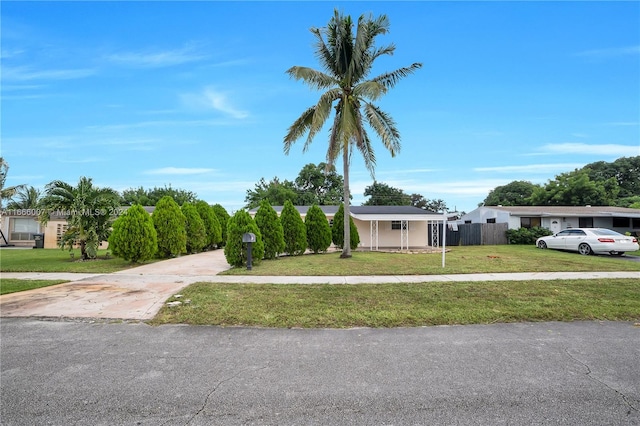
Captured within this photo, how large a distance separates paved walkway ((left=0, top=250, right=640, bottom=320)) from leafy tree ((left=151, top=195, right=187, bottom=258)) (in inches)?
126

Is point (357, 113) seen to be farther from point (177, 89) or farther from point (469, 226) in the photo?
point (469, 226)

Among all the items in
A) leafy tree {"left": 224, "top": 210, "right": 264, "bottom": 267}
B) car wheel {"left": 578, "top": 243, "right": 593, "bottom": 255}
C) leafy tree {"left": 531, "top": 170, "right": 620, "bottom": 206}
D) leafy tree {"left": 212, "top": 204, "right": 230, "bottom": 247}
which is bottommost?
car wheel {"left": 578, "top": 243, "right": 593, "bottom": 255}

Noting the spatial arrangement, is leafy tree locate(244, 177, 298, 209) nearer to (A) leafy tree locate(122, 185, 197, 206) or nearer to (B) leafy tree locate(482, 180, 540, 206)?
(A) leafy tree locate(122, 185, 197, 206)

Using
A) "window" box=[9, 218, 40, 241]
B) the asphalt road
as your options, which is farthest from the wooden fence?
"window" box=[9, 218, 40, 241]

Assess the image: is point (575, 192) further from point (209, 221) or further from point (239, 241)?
point (239, 241)

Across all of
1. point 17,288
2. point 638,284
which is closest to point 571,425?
point 638,284

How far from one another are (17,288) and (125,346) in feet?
18.2

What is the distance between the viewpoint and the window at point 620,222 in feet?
85.0

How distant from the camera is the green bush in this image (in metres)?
23.2

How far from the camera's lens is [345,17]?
13031 mm

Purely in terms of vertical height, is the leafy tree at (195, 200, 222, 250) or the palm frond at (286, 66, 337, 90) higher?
the palm frond at (286, 66, 337, 90)

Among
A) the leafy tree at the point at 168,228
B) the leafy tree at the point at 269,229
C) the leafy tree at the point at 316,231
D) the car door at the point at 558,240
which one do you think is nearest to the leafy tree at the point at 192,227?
the leafy tree at the point at 168,228

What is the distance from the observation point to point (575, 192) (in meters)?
35.3

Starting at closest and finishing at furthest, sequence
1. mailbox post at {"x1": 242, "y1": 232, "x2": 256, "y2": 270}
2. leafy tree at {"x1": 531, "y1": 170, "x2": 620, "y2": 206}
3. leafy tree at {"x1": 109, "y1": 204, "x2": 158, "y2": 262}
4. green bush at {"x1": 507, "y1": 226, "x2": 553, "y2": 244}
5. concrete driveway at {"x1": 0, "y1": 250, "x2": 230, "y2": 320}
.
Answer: concrete driveway at {"x1": 0, "y1": 250, "x2": 230, "y2": 320}
mailbox post at {"x1": 242, "y1": 232, "x2": 256, "y2": 270}
leafy tree at {"x1": 109, "y1": 204, "x2": 158, "y2": 262}
green bush at {"x1": 507, "y1": 226, "x2": 553, "y2": 244}
leafy tree at {"x1": 531, "y1": 170, "x2": 620, "y2": 206}
